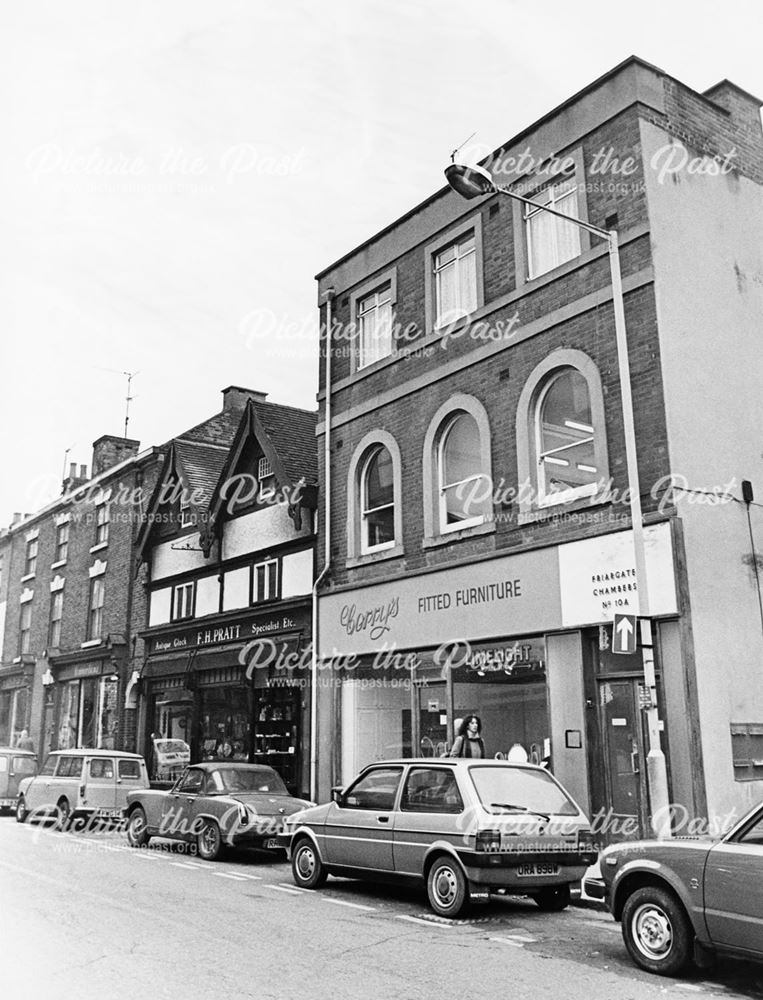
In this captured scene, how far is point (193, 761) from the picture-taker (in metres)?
23.5

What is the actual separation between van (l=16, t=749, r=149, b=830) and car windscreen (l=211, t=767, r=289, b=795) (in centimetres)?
467

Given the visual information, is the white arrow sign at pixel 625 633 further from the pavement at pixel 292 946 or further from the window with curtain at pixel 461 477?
the window with curtain at pixel 461 477

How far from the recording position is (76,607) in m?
31.0

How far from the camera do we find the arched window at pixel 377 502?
18.4 m

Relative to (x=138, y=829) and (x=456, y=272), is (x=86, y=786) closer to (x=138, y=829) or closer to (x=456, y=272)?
(x=138, y=829)

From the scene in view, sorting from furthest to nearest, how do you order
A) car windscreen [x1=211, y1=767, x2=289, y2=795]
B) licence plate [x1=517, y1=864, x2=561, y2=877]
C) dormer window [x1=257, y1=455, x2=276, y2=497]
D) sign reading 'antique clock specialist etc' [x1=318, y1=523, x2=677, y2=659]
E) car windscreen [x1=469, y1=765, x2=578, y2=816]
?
dormer window [x1=257, y1=455, x2=276, y2=497] → car windscreen [x1=211, y1=767, x2=289, y2=795] → sign reading 'antique clock specialist etc' [x1=318, y1=523, x2=677, y2=659] → car windscreen [x1=469, y1=765, x2=578, y2=816] → licence plate [x1=517, y1=864, x2=561, y2=877]

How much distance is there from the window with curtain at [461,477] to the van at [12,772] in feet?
44.9

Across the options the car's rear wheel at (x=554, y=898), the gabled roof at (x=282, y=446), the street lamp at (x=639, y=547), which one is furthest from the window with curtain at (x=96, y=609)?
the car's rear wheel at (x=554, y=898)

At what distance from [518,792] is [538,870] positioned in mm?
862

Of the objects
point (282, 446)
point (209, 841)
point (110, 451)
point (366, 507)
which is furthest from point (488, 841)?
point (110, 451)

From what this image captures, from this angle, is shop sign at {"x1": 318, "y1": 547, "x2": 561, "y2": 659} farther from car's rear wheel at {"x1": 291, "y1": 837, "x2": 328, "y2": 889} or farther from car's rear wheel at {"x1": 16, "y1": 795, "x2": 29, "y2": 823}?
car's rear wheel at {"x1": 16, "y1": 795, "x2": 29, "y2": 823}

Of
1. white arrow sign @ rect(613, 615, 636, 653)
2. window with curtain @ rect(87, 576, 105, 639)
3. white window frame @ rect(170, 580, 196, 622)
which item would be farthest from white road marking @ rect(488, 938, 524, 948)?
window with curtain @ rect(87, 576, 105, 639)

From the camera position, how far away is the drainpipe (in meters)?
18.8

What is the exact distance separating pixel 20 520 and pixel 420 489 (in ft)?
88.9
